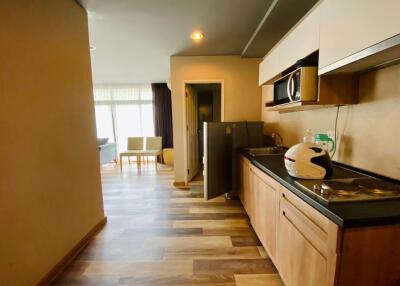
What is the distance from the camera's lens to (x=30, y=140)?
4.47ft

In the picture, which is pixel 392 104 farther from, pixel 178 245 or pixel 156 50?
pixel 156 50

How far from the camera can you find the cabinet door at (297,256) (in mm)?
943

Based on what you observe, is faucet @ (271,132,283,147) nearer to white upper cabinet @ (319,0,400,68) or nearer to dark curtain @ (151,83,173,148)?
white upper cabinet @ (319,0,400,68)

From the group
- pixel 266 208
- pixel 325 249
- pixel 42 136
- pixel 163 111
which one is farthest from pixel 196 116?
pixel 325 249

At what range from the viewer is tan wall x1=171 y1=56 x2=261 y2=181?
337 cm

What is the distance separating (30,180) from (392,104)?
2302 mm

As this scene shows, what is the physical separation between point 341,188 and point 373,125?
0.54m

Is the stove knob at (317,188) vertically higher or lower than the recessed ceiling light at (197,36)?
lower

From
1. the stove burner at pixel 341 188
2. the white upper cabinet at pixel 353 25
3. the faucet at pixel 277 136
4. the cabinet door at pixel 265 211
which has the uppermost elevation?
the white upper cabinet at pixel 353 25

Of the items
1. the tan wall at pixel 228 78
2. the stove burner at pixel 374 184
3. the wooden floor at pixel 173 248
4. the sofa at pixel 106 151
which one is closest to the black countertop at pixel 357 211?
the stove burner at pixel 374 184

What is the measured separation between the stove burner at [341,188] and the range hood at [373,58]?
66 cm

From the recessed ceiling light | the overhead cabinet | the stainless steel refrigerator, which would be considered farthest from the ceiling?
the stainless steel refrigerator

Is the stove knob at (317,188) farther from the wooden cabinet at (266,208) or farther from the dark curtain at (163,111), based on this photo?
the dark curtain at (163,111)

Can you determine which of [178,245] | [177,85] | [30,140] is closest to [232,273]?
[178,245]
